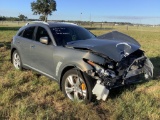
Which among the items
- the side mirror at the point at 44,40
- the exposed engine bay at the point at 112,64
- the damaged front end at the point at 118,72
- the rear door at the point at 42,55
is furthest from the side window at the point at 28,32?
the damaged front end at the point at 118,72

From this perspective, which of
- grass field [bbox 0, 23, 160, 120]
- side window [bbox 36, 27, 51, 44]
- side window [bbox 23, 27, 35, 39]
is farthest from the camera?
side window [bbox 23, 27, 35, 39]

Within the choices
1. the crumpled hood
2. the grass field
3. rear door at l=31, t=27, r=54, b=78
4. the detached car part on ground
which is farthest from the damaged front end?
rear door at l=31, t=27, r=54, b=78

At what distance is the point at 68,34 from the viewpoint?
6.64m

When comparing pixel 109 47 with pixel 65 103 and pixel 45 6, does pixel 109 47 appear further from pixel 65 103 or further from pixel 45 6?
pixel 45 6

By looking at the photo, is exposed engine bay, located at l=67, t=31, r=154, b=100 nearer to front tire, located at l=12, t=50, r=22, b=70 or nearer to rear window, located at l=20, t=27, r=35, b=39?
rear window, located at l=20, t=27, r=35, b=39

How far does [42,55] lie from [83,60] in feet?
5.17

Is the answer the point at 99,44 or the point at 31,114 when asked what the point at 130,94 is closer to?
the point at 99,44

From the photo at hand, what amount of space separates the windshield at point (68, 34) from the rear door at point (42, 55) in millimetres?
199

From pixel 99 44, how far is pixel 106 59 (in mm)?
544

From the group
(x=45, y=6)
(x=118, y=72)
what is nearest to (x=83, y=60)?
(x=118, y=72)

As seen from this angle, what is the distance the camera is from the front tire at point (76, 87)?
5.18 m

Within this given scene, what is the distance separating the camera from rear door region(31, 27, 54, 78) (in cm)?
623

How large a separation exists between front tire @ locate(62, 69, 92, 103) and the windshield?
3.36 feet

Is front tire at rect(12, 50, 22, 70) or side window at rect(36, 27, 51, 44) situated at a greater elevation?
side window at rect(36, 27, 51, 44)
